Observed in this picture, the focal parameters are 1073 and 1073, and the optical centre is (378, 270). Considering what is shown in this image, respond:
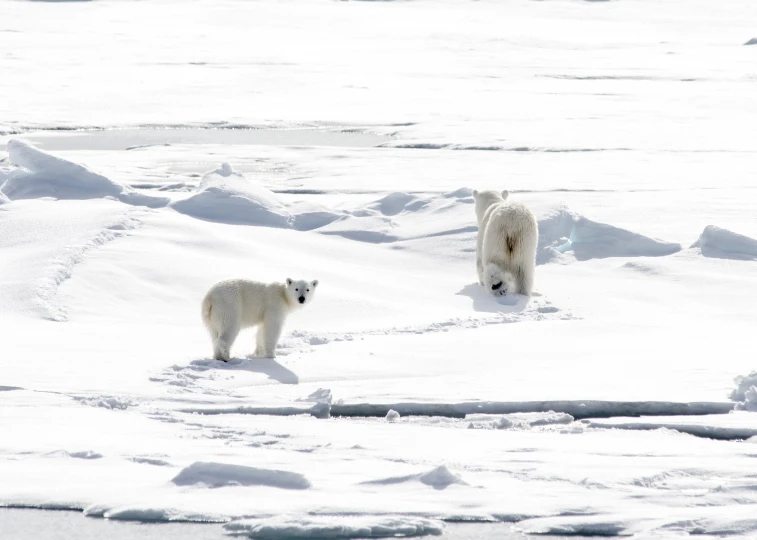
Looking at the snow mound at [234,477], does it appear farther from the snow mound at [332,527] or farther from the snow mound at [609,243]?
the snow mound at [609,243]

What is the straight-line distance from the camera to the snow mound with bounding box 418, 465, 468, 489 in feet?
11.3

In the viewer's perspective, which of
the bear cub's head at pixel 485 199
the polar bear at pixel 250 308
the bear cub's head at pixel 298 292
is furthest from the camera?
the bear cub's head at pixel 485 199

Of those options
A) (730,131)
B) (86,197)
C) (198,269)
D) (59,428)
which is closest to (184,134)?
(86,197)

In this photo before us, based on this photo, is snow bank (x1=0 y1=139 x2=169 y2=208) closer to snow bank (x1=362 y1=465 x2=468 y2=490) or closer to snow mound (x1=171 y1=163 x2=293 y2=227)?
snow mound (x1=171 y1=163 x2=293 y2=227)

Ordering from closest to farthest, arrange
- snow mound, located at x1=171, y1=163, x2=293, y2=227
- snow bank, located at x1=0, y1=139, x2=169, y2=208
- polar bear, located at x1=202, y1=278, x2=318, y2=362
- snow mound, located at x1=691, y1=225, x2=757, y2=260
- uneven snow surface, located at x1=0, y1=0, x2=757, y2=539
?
1. uneven snow surface, located at x1=0, y1=0, x2=757, y2=539
2. polar bear, located at x1=202, y1=278, x2=318, y2=362
3. snow mound, located at x1=691, y1=225, x2=757, y2=260
4. snow mound, located at x1=171, y1=163, x2=293, y2=227
5. snow bank, located at x1=0, y1=139, x2=169, y2=208

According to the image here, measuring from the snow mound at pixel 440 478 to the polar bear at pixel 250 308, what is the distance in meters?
1.69

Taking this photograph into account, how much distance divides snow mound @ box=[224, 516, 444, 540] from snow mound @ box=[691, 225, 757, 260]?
4.87m

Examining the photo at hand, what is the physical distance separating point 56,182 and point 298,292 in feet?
14.9

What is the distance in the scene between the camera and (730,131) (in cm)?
1407

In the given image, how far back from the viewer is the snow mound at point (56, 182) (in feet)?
28.5

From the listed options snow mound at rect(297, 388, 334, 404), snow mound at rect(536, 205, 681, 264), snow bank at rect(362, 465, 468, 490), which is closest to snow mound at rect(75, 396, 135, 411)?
snow mound at rect(297, 388, 334, 404)

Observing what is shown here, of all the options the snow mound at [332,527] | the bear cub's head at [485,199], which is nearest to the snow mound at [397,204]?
the bear cub's head at [485,199]

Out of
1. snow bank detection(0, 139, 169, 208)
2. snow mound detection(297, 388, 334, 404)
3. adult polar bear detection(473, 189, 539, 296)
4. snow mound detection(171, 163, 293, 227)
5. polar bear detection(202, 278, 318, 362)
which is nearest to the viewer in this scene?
snow mound detection(297, 388, 334, 404)

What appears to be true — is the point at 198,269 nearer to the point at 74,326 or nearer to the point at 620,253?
the point at 74,326
